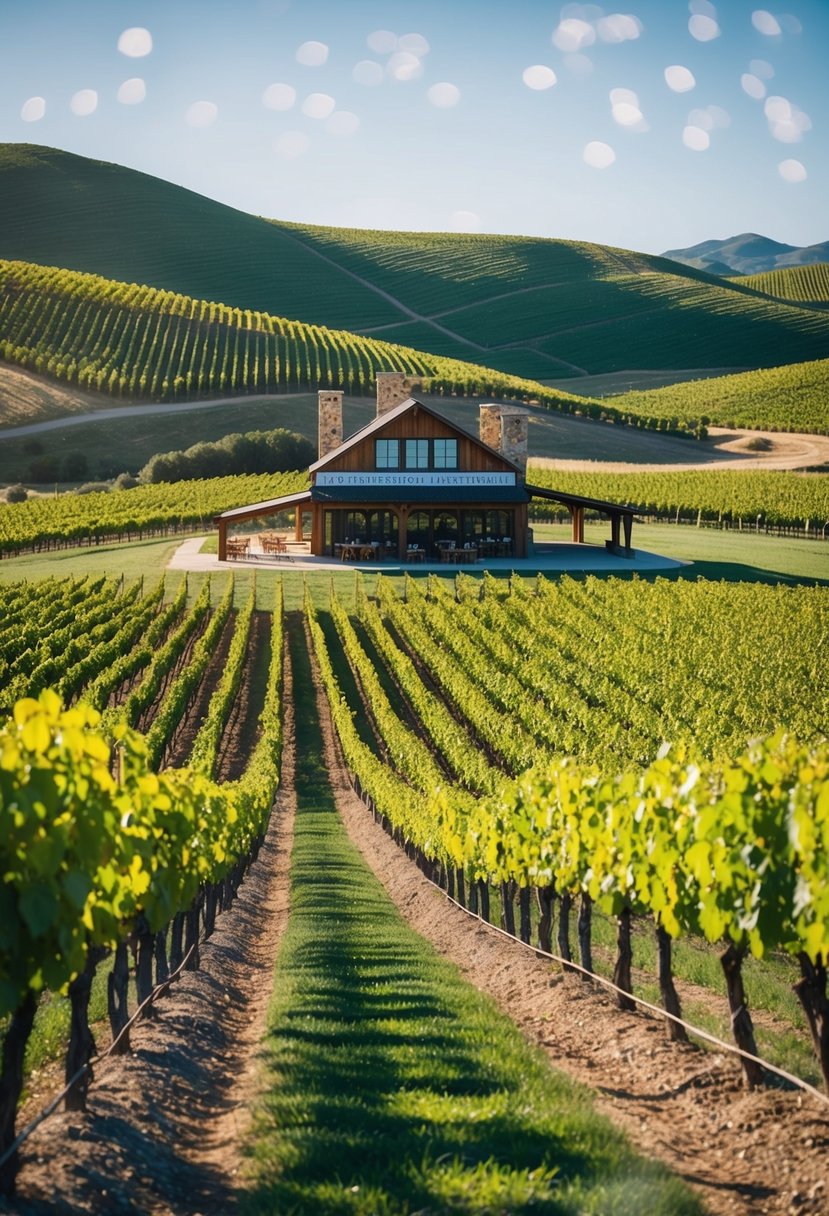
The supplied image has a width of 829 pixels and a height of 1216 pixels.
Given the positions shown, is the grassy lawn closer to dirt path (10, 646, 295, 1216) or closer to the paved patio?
the paved patio

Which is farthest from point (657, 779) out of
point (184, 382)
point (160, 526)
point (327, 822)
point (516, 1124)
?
point (184, 382)

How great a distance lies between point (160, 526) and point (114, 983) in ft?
168

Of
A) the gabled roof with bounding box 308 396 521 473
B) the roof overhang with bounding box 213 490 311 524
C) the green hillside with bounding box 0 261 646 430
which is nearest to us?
the gabled roof with bounding box 308 396 521 473

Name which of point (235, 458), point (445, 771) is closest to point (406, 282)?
point (235, 458)

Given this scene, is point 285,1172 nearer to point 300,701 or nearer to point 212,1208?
point 212,1208

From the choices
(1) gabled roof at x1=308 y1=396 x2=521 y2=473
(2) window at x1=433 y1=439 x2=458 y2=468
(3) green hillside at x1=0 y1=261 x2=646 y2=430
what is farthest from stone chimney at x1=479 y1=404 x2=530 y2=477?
(3) green hillside at x1=0 y1=261 x2=646 y2=430

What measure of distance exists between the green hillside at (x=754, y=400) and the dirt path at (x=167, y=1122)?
94.4 metres

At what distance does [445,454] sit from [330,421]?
7.38 metres

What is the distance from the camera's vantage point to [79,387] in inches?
3765

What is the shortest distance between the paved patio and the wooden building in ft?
2.57

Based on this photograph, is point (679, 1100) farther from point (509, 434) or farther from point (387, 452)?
point (509, 434)

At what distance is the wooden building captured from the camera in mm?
48250

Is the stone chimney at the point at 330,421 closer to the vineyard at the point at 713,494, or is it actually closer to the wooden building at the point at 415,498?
the wooden building at the point at 415,498

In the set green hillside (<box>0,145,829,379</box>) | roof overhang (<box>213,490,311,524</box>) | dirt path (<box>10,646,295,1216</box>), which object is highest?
green hillside (<box>0,145,829,379</box>)
